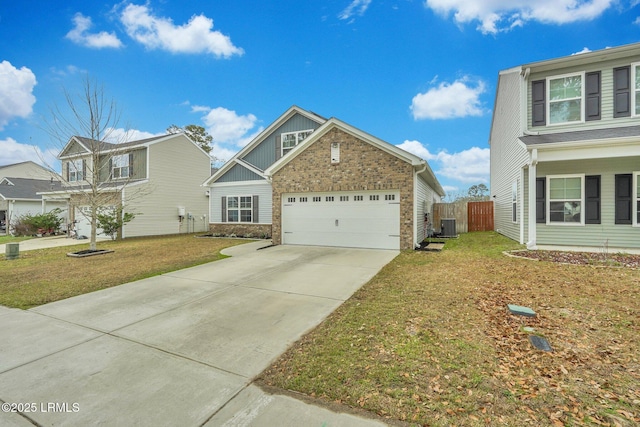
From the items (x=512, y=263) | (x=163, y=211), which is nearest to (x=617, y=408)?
(x=512, y=263)

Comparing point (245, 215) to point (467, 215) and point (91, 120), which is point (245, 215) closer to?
point (91, 120)

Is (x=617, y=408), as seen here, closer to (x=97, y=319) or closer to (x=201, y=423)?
(x=201, y=423)

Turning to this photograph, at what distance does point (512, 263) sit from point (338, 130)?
7533 millimetres

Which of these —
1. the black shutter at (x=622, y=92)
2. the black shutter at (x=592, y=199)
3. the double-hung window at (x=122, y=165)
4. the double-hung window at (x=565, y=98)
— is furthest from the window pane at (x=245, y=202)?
the black shutter at (x=622, y=92)

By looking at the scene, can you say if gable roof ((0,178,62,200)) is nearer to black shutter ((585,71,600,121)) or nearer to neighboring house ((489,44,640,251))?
neighboring house ((489,44,640,251))

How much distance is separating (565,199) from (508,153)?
3.69 metres

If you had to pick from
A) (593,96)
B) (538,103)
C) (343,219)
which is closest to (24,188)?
(343,219)

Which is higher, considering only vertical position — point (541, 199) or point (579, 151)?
point (579, 151)

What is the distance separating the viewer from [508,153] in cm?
1295

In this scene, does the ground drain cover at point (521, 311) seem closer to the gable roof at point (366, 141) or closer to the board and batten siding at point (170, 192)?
the gable roof at point (366, 141)

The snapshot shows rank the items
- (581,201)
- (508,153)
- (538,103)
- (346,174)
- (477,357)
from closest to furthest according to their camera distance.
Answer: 1. (477,357)
2. (581,201)
3. (538,103)
4. (346,174)
5. (508,153)

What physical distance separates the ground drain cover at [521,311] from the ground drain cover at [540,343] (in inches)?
30.1

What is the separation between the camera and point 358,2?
12.6 m

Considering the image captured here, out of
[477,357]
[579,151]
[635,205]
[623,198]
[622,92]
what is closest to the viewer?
[477,357]
